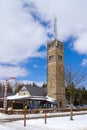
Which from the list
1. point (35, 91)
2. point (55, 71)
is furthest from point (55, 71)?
point (35, 91)

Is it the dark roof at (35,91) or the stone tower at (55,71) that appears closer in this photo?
the dark roof at (35,91)

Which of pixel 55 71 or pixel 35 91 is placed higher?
pixel 55 71

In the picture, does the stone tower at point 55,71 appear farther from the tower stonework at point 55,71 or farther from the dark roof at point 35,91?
the dark roof at point 35,91

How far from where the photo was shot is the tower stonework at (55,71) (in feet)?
196

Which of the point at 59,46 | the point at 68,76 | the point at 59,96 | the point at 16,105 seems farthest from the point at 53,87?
the point at 68,76

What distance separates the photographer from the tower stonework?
59750 mm

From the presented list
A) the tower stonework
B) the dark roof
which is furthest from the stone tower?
the dark roof

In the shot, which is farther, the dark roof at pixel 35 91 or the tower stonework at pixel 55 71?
the tower stonework at pixel 55 71

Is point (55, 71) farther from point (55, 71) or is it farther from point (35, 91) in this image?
point (35, 91)

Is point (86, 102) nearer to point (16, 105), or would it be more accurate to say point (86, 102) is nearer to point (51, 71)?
point (51, 71)

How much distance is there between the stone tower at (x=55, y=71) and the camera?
196 ft

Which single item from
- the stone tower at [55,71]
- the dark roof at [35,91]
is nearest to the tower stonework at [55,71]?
the stone tower at [55,71]

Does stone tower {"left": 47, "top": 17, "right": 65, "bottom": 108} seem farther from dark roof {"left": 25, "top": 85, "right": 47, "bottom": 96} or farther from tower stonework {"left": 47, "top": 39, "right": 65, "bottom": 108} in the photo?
dark roof {"left": 25, "top": 85, "right": 47, "bottom": 96}

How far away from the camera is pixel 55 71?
2370 inches
